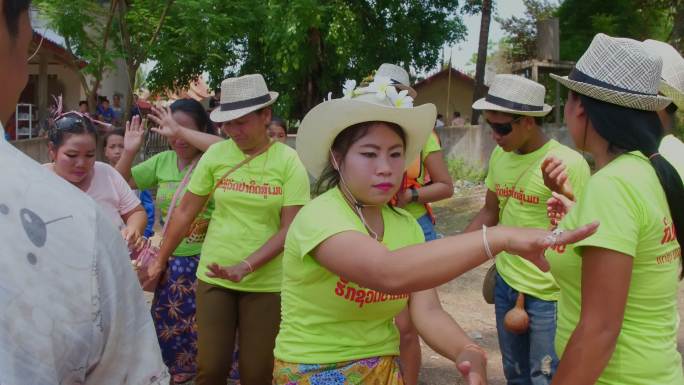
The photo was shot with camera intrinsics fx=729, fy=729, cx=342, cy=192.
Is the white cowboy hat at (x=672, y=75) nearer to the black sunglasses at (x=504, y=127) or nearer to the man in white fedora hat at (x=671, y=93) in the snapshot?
the man in white fedora hat at (x=671, y=93)

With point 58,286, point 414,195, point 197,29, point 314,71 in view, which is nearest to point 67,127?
point 414,195

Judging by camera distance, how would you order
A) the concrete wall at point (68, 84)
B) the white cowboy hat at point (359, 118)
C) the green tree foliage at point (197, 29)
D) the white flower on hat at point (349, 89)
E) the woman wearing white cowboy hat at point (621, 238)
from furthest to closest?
1. the concrete wall at point (68, 84)
2. the green tree foliage at point (197, 29)
3. the white flower on hat at point (349, 89)
4. the white cowboy hat at point (359, 118)
5. the woman wearing white cowboy hat at point (621, 238)

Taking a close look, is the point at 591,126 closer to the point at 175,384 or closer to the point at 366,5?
the point at 175,384

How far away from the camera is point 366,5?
64.8 feet

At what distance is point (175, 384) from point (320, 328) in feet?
8.74

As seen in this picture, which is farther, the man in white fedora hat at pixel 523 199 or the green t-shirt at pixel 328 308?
the man in white fedora hat at pixel 523 199

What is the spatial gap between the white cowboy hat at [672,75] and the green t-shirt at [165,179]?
2900 mm

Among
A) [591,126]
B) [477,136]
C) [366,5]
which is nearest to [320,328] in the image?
[591,126]

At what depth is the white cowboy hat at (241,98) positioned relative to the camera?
14.0ft

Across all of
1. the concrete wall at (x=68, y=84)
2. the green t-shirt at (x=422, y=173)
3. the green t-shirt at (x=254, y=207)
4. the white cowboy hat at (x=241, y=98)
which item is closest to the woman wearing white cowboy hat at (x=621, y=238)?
the green t-shirt at (x=254, y=207)

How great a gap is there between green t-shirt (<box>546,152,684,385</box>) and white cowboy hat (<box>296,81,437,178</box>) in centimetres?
66

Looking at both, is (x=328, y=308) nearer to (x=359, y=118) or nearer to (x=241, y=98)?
(x=359, y=118)

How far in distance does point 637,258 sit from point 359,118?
1016 mm

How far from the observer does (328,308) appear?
101 inches
